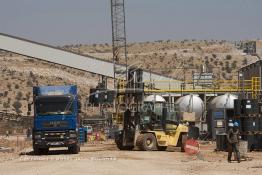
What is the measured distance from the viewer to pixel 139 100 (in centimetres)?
4259

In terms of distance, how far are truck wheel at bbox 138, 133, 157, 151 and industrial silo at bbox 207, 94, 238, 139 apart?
1019 cm

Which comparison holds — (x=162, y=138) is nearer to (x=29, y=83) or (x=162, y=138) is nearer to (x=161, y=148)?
(x=161, y=148)

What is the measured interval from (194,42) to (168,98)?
107m

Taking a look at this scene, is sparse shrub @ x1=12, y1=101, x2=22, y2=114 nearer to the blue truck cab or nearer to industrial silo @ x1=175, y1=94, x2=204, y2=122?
industrial silo @ x1=175, y1=94, x2=204, y2=122

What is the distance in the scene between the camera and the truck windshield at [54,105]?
110ft

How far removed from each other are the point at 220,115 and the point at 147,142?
15.0 metres

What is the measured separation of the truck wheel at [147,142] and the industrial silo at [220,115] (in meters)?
10.2

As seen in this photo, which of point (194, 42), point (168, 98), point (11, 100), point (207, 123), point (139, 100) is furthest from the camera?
point (194, 42)

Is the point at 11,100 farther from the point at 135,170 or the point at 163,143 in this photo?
the point at 135,170

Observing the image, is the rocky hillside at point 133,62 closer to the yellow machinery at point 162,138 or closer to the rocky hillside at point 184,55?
the rocky hillside at point 184,55

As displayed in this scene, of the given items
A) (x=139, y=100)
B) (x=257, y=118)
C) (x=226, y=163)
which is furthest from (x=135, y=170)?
(x=139, y=100)

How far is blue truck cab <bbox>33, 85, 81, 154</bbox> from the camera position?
3366cm

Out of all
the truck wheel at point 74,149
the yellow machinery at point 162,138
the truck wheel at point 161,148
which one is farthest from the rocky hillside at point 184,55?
the truck wheel at point 74,149

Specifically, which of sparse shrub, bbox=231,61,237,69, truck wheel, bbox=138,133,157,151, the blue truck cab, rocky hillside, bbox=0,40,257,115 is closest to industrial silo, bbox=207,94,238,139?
truck wheel, bbox=138,133,157,151
